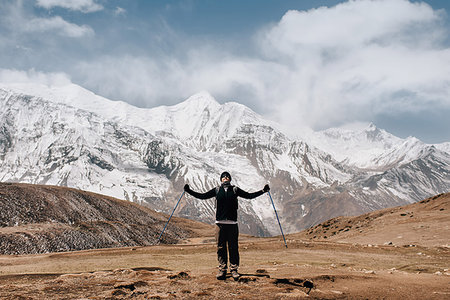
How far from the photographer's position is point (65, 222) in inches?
3137

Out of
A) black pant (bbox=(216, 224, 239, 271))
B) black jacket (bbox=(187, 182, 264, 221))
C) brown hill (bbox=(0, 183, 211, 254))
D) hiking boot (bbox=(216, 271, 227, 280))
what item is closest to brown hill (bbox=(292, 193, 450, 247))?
black pant (bbox=(216, 224, 239, 271))

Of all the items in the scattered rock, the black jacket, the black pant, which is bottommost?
the scattered rock

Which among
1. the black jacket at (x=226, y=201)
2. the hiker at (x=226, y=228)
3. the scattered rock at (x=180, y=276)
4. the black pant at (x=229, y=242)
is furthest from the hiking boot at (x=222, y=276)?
the black jacket at (x=226, y=201)

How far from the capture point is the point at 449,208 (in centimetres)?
5844

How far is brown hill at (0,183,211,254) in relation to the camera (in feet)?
192

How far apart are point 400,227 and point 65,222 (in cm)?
6592

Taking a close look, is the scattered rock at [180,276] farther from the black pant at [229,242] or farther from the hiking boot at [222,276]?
the black pant at [229,242]

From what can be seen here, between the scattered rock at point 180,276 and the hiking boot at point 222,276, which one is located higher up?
the hiking boot at point 222,276

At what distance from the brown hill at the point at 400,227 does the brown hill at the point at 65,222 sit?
1643 inches

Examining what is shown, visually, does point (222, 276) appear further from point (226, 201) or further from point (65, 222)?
point (65, 222)

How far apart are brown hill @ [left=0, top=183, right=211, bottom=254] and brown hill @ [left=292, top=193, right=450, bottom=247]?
4174cm

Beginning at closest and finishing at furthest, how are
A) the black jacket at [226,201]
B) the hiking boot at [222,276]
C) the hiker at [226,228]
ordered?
the hiking boot at [222,276] → the hiker at [226,228] → the black jacket at [226,201]

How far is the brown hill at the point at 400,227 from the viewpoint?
44531mm

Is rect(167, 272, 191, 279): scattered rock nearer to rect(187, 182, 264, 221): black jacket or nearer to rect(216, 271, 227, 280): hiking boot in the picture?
rect(216, 271, 227, 280): hiking boot
